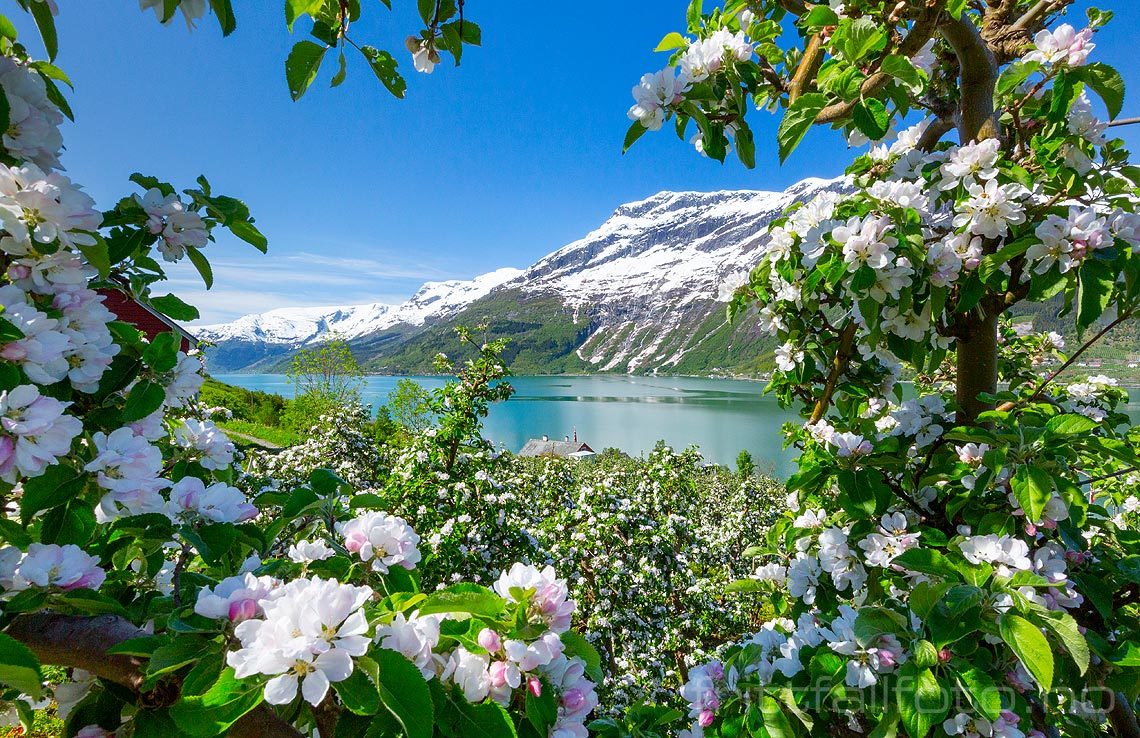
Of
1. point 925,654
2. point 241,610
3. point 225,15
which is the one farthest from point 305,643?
point 925,654

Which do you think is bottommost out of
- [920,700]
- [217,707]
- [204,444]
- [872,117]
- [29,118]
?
[920,700]

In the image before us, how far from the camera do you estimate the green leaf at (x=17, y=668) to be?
2.09 ft

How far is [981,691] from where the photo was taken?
1231 mm

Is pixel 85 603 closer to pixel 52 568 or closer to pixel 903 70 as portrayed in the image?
pixel 52 568

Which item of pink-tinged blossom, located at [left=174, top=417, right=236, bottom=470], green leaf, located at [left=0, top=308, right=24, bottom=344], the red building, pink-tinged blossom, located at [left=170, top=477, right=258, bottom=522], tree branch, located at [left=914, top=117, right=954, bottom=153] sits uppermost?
tree branch, located at [left=914, top=117, right=954, bottom=153]

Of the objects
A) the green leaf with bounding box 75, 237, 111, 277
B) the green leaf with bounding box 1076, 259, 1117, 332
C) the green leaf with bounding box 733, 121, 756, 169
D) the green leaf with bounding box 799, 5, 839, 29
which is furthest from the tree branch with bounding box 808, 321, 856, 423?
the green leaf with bounding box 75, 237, 111, 277

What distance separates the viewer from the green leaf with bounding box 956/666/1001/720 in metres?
1.19

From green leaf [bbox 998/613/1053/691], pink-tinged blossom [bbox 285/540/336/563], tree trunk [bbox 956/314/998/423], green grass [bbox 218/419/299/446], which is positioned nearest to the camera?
green leaf [bbox 998/613/1053/691]

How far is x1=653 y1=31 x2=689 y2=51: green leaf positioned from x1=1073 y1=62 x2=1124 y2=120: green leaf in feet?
3.99

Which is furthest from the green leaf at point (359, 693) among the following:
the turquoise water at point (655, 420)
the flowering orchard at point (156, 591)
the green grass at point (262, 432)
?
the turquoise water at point (655, 420)

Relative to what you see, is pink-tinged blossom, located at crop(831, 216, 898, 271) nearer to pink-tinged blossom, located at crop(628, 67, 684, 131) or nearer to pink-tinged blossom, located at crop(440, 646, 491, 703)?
pink-tinged blossom, located at crop(628, 67, 684, 131)

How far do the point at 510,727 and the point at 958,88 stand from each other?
2993 millimetres

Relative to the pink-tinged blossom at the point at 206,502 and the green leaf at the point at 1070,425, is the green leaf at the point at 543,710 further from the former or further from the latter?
the green leaf at the point at 1070,425

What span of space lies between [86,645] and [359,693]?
0.62 m
